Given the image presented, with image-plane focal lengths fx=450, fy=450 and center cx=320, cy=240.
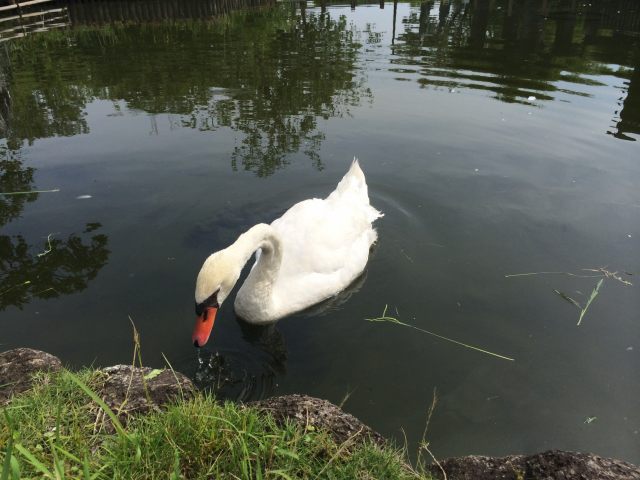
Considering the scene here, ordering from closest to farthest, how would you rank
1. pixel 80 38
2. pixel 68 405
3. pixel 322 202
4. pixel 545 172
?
pixel 68 405
pixel 322 202
pixel 545 172
pixel 80 38

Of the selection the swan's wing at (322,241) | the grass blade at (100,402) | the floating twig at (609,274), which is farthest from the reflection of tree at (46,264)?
the floating twig at (609,274)

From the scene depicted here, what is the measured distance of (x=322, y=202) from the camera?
605cm

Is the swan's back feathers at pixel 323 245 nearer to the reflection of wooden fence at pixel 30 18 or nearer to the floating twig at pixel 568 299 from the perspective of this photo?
the floating twig at pixel 568 299

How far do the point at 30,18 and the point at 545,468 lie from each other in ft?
84.3

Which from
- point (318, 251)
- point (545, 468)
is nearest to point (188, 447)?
point (545, 468)

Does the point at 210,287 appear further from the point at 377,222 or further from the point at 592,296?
the point at 592,296

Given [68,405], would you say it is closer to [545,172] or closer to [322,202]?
[322,202]

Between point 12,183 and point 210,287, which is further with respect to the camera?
point 12,183

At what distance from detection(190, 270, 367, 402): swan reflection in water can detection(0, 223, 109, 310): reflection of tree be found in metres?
2.00

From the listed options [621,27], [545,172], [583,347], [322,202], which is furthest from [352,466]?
[621,27]

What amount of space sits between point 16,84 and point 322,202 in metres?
10.8

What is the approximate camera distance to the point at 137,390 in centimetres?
300

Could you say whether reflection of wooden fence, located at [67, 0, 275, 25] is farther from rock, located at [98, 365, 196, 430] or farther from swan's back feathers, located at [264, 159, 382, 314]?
rock, located at [98, 365, 196, 430]

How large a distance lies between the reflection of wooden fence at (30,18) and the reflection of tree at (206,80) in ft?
4.96
